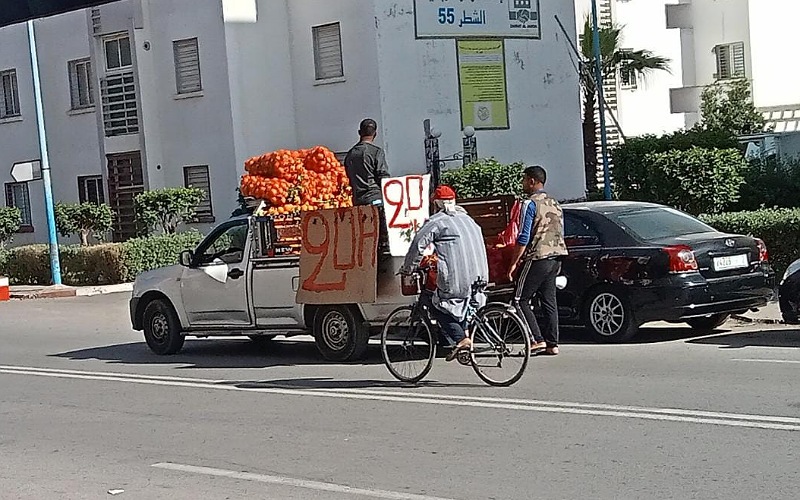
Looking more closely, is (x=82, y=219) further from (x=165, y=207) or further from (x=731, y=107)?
(x=731, y=107)

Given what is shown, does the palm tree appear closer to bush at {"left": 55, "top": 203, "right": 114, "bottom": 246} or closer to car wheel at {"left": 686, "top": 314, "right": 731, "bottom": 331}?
bush at {"left": 55, "top": 203, "right": 114, "bottom": 246}

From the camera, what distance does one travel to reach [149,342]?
15.1m

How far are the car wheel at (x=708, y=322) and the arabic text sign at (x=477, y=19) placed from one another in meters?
15.0

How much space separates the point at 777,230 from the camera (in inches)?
676

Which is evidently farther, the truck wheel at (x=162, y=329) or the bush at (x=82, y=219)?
the bush at (x=82, y=219)

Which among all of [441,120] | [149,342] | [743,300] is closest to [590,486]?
[743,300]

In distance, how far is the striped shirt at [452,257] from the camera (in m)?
10.7

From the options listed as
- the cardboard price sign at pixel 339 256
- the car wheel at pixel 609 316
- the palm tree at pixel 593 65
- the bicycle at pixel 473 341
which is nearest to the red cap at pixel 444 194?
the bicycle at pixel 473 341

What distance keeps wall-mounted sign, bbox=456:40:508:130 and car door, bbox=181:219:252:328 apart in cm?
1550

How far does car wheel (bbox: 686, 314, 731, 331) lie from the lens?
1403 centimetres

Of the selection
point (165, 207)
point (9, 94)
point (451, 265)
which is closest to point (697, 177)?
point (451, 265)

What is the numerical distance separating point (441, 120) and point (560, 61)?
422 cm

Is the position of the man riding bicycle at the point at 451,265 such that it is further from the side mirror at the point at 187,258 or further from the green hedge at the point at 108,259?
the green hedge at the point at 108,259

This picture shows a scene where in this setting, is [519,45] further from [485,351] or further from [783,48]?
[485,351]
